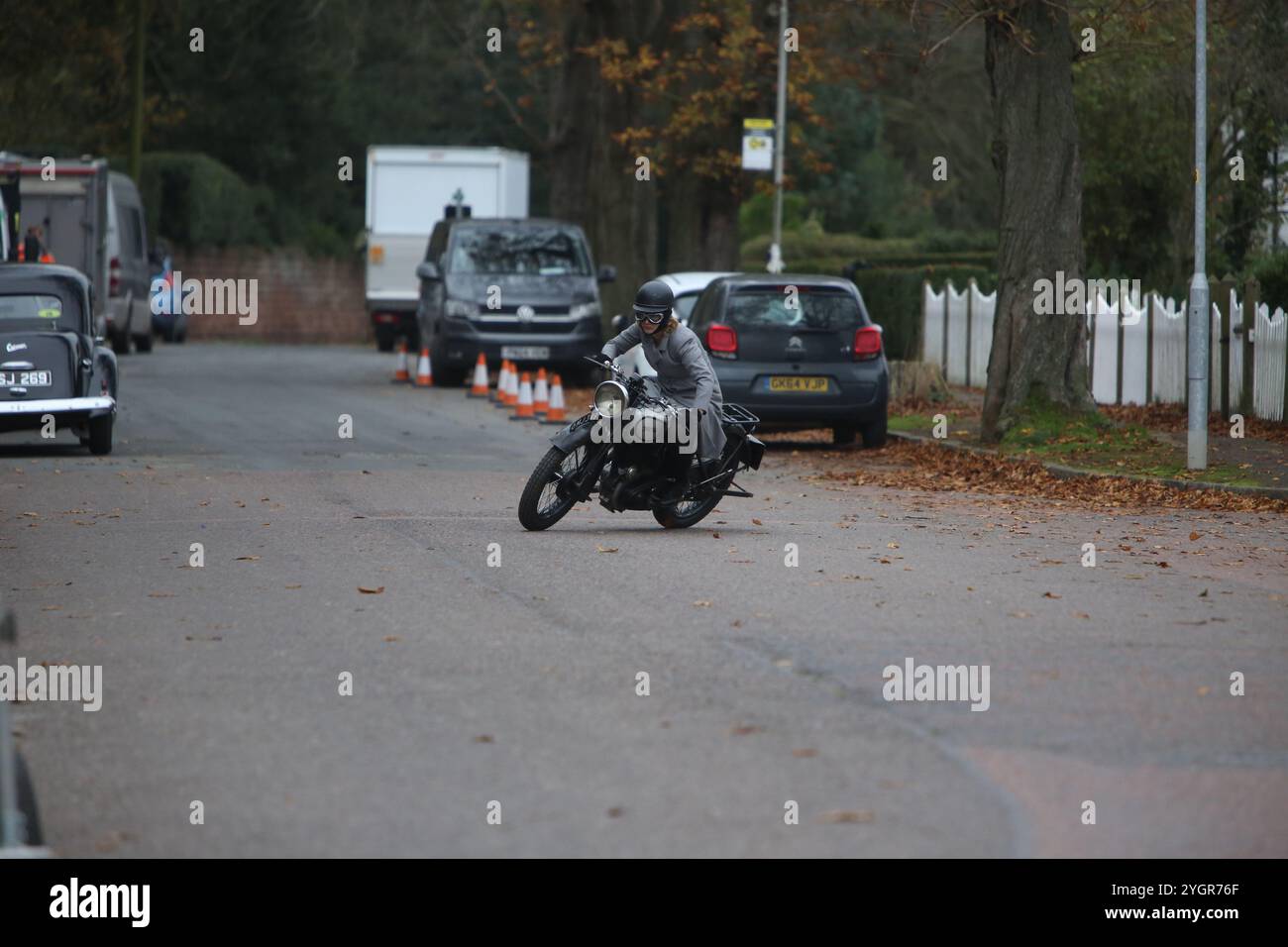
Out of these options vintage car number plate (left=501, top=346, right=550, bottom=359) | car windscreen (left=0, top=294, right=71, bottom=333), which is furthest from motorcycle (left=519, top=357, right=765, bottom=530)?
vintage car number plate (left=501, top=346, right=550, bottom=359)

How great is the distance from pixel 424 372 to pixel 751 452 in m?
17.4

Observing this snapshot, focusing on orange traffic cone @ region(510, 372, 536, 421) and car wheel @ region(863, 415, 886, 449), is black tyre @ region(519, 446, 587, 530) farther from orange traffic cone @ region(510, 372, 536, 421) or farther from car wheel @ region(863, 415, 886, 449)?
orange traffic cone @ region(510, 372, 536, 421)

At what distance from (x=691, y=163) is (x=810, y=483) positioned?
17885mm

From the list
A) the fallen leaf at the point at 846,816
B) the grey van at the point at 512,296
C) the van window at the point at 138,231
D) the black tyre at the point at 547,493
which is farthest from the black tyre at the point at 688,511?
the van window at the point at 138,231

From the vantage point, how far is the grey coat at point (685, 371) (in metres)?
13.7

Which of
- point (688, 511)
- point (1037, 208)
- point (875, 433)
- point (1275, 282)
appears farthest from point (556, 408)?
point (688, 511)

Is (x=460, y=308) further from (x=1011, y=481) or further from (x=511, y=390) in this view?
(x=1011, y=481)

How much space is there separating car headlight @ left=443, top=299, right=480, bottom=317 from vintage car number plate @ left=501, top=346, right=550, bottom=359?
26.0 inches

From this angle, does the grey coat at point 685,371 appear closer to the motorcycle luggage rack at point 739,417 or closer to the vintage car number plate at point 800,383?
the motorcycle luggage rack at point 739,417

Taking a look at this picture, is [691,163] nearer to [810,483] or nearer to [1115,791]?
[810,483]

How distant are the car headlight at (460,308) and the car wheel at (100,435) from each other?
35.1 ft

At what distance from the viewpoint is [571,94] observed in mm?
37438

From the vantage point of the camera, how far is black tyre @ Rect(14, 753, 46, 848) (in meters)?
6.07
